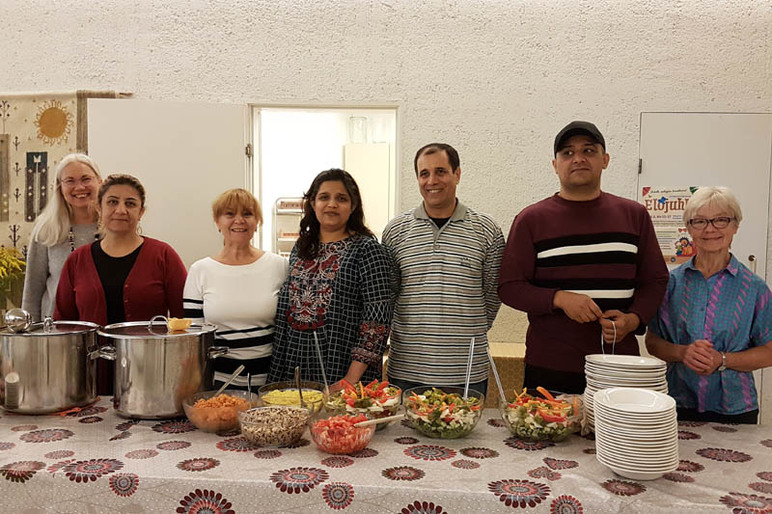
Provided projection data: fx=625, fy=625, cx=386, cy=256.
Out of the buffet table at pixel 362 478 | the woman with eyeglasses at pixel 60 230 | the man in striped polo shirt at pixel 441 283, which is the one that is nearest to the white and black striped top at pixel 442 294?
the man in striped polo shirt at pixel 441 283

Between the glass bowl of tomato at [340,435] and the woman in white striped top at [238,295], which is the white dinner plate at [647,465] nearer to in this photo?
the glass bowl of tomato at [340,435]

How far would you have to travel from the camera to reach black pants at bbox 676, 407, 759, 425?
1889 millimetres

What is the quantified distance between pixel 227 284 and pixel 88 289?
1.71ft

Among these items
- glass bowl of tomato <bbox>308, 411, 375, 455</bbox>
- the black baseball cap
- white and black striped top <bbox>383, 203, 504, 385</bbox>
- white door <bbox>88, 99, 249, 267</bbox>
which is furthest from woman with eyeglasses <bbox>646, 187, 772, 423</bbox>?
white door <bbox>88, 99, 249, 267</bbox>

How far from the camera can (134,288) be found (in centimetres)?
223

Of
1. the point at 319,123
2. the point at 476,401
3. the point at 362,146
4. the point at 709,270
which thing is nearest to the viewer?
the point at 476,401

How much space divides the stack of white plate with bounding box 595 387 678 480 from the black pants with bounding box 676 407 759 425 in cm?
64

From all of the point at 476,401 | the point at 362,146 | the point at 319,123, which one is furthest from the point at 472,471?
the point at 319,123

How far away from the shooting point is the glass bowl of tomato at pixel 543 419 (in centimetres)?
153

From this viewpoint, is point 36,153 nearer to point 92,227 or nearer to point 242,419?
point 92,227

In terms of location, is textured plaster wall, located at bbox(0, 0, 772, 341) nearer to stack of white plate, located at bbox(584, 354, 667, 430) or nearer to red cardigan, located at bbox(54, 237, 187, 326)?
red cardigan, located at bbox(54, 237, 187, 326)

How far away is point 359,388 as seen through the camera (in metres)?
1.67

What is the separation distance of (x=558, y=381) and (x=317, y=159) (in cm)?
446

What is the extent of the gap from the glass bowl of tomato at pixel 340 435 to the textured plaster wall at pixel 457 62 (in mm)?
2481
